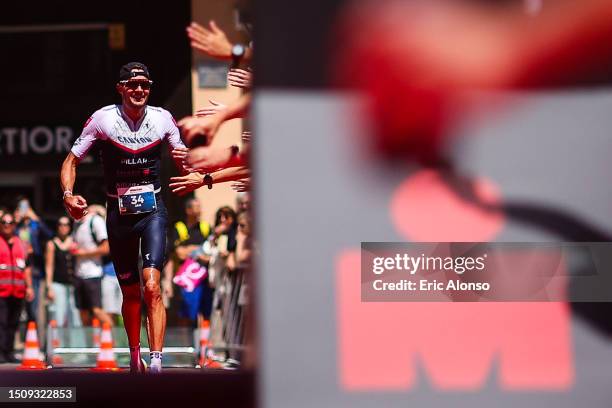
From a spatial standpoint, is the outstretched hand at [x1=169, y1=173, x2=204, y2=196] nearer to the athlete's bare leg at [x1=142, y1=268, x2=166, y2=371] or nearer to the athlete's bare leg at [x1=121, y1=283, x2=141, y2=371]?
the athlete's bare leg at [x1=142, y1=268, x2=166, y2=371]

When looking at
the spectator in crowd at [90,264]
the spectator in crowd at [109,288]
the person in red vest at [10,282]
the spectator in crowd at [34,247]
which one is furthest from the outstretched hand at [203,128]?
the spectator in crowd at [34,247]

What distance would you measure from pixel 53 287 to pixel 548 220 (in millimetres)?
9698

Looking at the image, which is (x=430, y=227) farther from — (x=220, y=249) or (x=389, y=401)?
(x=220, y=249)

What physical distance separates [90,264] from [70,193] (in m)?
4.73

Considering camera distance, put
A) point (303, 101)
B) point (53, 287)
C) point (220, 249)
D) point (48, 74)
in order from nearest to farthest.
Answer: point (303, 101) < point (220, 249) < point (53, 287) < point (48, 74)

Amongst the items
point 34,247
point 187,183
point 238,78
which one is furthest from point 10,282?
point 238,78

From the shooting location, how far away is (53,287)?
41.3ft

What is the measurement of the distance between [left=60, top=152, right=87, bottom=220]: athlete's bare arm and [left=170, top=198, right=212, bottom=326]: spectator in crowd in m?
3.82

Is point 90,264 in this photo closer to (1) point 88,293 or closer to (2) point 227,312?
(1) point 88,293

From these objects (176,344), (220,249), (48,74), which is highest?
(48,74)

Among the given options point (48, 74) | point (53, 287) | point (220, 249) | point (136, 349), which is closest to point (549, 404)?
point (136, 349)

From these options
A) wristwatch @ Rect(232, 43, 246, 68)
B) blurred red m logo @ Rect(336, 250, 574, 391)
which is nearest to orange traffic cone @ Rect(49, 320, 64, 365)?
wristwatch @ Rect(232, 43, 246, 68)

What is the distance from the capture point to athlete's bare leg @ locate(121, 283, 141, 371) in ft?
23.0

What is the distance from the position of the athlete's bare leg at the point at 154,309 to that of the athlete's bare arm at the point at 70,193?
0.49 metres
